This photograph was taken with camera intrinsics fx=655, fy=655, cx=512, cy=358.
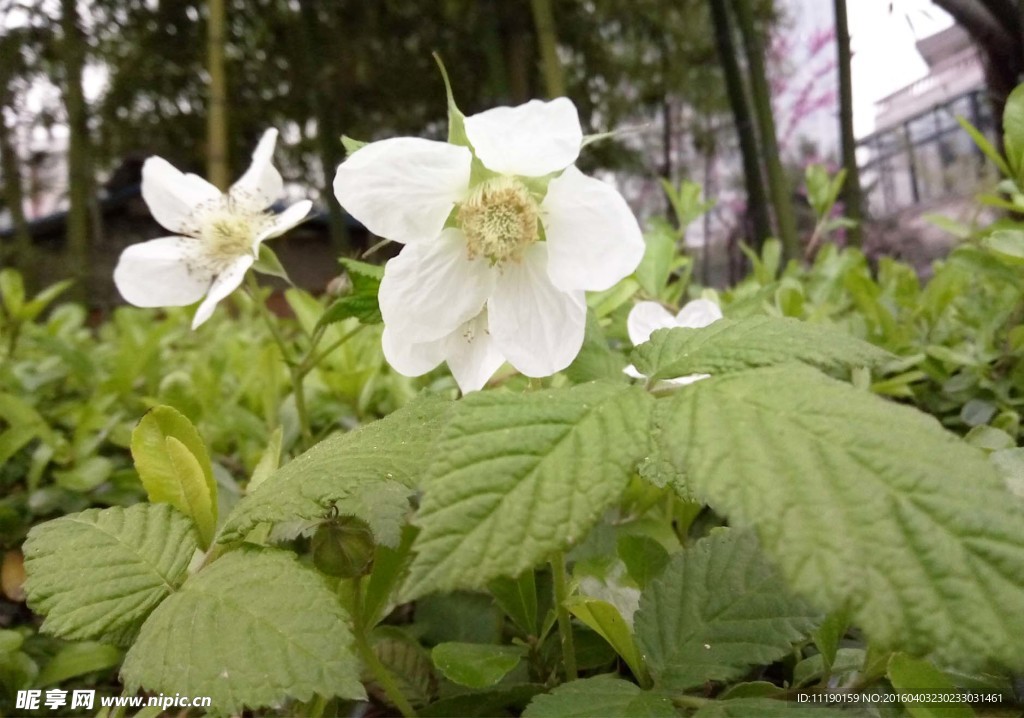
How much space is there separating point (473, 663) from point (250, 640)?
0.45 feet

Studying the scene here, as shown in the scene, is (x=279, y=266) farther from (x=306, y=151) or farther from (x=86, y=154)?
(x=86, y=154)

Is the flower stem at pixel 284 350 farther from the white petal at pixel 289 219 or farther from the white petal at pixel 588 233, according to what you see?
the white petal at pixel 588 233

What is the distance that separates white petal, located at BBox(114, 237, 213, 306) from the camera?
60cm

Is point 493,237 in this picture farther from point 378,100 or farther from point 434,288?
point 378,100

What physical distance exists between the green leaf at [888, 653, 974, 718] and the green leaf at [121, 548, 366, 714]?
A: 255mm

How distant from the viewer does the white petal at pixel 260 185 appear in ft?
2.02

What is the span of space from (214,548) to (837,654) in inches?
14.8

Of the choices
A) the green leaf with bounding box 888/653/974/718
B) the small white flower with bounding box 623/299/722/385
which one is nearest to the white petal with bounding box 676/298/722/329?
the small white flower with bounding box 623/299/722/385

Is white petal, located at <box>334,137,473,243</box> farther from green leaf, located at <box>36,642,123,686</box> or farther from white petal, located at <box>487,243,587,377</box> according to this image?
green leaf, located at <box>36,642,123,686</box>

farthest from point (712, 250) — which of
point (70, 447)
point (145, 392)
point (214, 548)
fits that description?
point (214, 548)

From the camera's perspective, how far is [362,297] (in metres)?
0.45

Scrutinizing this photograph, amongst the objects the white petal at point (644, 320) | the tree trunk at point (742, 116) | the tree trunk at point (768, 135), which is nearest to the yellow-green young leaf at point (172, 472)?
the white petal at point (644, 320)

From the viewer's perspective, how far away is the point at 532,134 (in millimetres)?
347

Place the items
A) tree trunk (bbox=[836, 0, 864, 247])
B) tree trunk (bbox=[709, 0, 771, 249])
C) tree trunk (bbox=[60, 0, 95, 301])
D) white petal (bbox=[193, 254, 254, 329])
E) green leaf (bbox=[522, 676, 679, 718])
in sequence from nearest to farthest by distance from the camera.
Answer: green leaf (bbox=[522, 676, 679, 718]), white petal (bbox=[193, 254, 254, 329]), tree trunk (bbox=[836, 0, 864, 247]), tree trunk (bbox=[709, 0, 771, 249]), tree trunk (bbox=[60, 0, 95, 301])
